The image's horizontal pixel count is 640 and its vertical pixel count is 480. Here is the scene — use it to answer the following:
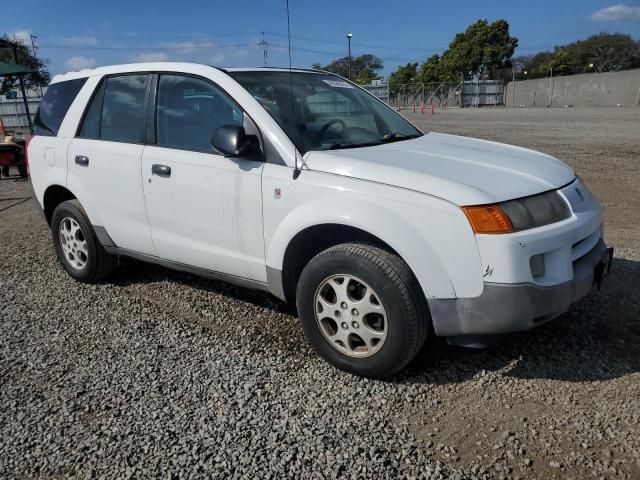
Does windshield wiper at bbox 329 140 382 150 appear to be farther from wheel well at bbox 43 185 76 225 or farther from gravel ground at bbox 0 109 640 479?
wheel well at bbox 43 185 76 225

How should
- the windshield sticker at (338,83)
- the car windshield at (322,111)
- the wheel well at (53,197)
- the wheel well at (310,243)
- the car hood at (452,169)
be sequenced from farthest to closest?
the wheel well at (53,197) < the windshield sticker at (338,83) < the car windshield at (322,111) < the wheel well at (310,243) < the car hood at (452,169)

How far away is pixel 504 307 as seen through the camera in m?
2.70

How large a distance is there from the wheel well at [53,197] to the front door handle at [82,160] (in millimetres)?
488

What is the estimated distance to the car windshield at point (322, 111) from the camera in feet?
11.5

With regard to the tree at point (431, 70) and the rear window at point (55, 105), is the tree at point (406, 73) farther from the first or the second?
the rear window at point (55, 105)

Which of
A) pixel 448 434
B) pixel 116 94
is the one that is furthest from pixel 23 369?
pixel 448 434

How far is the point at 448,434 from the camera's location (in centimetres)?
268

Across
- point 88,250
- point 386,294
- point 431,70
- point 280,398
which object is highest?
point 431,70

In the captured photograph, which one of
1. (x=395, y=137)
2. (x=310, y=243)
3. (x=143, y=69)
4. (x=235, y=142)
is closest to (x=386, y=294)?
(x=310, y=243)

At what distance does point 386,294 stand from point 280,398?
835 mm

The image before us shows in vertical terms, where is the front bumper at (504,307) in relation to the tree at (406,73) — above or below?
below

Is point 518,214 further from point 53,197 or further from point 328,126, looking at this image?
point 53,197

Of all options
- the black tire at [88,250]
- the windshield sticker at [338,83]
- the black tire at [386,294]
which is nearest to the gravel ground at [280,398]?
the black tire at [386,294]

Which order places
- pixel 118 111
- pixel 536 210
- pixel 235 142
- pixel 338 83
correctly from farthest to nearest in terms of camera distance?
pixel 338 83 → pixel 118 111 → pixel 235 142 → pixel 536 210
